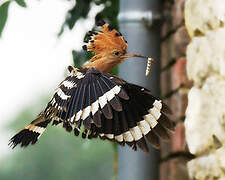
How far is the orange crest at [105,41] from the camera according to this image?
54 cm

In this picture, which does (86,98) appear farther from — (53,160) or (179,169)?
(53,160)

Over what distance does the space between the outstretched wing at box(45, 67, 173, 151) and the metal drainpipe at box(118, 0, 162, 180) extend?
121 mm

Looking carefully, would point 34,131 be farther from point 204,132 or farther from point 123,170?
point 204,132

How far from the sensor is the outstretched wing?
0.53 m

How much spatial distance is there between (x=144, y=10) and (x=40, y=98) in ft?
33.0

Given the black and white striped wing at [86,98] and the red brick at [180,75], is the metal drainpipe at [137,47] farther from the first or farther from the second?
the red brick at [180,75]

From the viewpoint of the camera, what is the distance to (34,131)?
58 cm

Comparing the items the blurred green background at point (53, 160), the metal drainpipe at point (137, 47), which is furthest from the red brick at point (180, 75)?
the blurred green background at point (53, 160)

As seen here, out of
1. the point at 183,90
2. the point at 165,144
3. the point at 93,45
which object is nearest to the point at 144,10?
the point at 93,45

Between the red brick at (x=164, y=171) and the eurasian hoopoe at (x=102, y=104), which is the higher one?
the eurasian hoopoe at (x=102, y=104)

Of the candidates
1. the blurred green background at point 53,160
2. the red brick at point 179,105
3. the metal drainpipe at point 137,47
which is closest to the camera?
the metal drainpipe at point 137,47

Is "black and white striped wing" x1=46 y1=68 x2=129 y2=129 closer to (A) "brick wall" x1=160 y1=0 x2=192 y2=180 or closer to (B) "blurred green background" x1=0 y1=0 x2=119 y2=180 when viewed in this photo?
(A) "brick wall" x1=160 y1=0 x2=192 y2=180

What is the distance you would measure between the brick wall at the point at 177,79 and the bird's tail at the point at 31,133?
2.75 feet

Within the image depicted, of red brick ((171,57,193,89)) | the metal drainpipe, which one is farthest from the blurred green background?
the metal drainpipe
